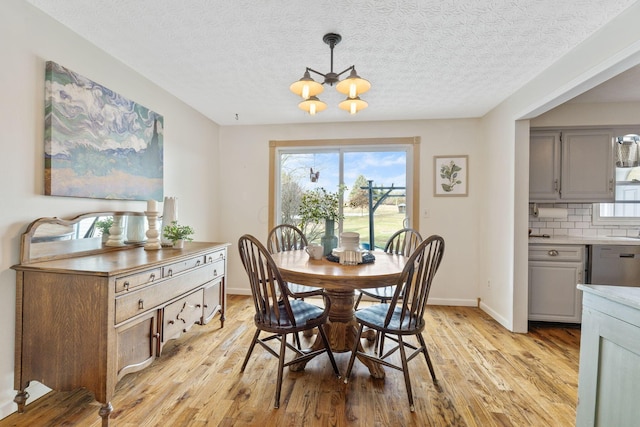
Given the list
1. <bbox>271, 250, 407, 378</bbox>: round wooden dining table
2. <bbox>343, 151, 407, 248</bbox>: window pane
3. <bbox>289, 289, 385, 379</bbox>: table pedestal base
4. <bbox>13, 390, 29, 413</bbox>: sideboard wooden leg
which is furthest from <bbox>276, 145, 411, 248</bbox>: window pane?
<bbox>13, 390, 29, 413</bbox>: sideboard wooden leg

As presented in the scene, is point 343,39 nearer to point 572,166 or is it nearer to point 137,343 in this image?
point 137,343

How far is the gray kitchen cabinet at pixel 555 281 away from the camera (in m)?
2.87

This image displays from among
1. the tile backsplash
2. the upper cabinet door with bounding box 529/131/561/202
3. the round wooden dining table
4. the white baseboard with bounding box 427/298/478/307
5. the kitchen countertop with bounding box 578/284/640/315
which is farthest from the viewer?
the white baseboard with bounding box 427/298/478/307

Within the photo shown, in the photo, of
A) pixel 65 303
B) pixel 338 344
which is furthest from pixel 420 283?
pixel 65 303

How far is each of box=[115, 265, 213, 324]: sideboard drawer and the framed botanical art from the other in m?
2.86

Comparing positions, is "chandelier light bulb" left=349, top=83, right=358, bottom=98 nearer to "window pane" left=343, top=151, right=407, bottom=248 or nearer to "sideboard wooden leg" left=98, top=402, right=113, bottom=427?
"window pane" left=343, top=151, right=407, bottom=248

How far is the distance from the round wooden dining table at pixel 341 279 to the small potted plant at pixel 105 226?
1280 millimetres

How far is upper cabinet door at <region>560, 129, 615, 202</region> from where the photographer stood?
3.00m

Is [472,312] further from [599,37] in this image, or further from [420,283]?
[599,37]

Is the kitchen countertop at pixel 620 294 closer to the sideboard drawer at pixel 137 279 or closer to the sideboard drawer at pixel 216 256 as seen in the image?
the sideboard drawer at pixel 137 279

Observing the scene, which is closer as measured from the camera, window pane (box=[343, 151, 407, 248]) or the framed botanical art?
the framed botanical art

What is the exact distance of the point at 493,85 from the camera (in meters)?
2.72

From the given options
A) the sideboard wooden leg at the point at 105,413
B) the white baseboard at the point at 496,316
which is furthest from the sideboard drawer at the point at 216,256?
the white baseboard at the point at 496,316

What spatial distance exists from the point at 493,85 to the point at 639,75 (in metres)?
1.08
